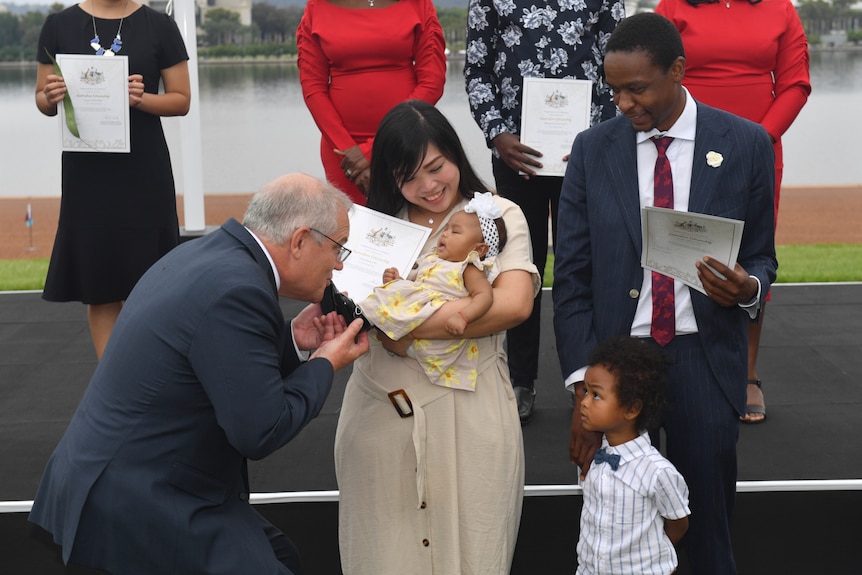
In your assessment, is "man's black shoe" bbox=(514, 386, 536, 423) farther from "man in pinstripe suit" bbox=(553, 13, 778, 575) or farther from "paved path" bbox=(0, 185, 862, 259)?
"paved path" bbox=(0, 185, 862, 259)

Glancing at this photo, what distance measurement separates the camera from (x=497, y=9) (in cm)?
396

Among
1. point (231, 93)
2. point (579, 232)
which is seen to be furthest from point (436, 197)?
point (231, 93)

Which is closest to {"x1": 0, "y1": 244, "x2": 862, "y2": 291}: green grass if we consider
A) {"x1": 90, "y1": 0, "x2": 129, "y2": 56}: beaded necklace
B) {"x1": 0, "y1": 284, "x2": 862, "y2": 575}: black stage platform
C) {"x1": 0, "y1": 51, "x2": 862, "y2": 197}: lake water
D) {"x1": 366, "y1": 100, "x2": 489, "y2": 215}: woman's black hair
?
{"x1": 0, "y1": 51, "x2": 862, "y2": 197}: lake water

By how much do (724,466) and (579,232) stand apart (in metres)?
0.76

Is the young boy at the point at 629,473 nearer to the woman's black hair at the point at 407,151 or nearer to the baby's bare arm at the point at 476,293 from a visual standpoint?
the baby's bare arm at the point at 476,293

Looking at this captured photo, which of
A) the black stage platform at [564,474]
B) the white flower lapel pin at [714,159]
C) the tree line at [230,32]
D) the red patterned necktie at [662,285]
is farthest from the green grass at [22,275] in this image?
the white flower lapel pin at [714,159]

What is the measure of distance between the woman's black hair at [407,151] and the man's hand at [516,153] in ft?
2.57

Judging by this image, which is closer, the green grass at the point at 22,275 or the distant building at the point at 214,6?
the green grass at the point at 22,275

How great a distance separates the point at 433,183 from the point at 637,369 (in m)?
0.79

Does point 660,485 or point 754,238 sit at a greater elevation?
point 754,238

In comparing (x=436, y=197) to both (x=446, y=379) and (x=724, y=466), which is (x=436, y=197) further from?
(x=724, y=466)

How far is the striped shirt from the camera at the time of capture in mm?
2836

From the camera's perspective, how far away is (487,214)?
2951 millimetres

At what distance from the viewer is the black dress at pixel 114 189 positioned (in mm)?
4336
